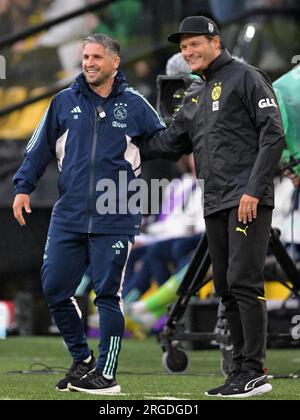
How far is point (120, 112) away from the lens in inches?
282

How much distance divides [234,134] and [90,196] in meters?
0.86

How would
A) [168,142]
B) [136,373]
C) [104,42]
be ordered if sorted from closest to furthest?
[104,42] → [168,142] → [136,373]

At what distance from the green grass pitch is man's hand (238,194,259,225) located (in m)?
0.92

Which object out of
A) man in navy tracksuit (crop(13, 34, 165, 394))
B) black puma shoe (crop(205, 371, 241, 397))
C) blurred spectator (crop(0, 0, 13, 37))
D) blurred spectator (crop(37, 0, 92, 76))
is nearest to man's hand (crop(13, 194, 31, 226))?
man in navy tracksuit (crop(13, 34, 165, 394))

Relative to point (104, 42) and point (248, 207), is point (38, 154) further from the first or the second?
point (248, 207)

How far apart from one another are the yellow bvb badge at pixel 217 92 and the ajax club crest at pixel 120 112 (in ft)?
1.80

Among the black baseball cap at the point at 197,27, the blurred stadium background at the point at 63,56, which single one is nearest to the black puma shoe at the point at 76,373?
the black baseball cap at the point at 197,27

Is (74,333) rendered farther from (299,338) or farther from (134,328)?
(134,328)

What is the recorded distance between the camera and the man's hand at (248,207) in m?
6.59

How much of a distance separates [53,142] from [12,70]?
607 cm

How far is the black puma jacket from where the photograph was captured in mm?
6641

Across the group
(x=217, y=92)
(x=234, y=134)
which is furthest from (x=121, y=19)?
(x=234, y=134)

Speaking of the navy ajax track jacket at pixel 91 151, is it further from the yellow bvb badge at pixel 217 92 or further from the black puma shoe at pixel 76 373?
the black puma shoe at pixel 76 373
